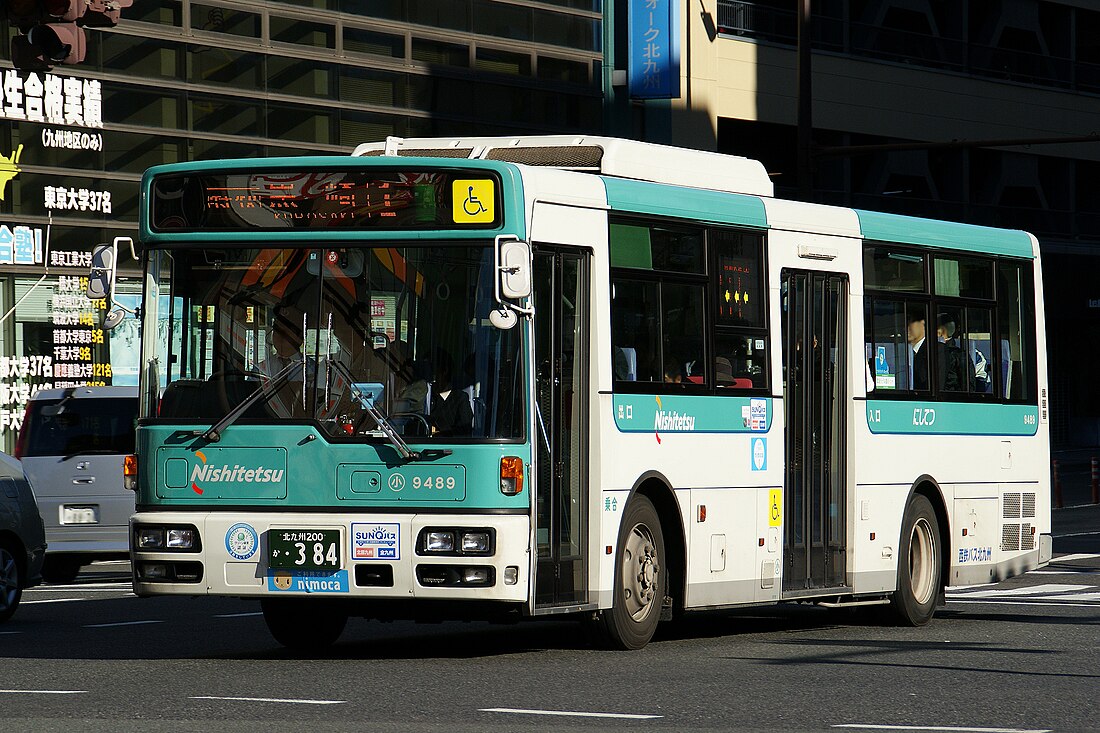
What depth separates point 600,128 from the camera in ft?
122

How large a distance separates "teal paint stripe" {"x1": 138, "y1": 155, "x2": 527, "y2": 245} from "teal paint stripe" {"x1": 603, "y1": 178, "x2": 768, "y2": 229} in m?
1.10

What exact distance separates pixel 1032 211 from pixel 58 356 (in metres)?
29.2

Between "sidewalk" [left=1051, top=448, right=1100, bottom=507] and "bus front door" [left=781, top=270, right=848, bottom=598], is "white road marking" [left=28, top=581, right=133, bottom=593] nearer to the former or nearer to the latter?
"bus front door" [left=781, top=270, right=848, bottom=598]

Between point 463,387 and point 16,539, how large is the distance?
245 inches

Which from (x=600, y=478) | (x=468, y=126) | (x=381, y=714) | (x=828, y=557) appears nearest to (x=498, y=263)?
(x=600, y=478)

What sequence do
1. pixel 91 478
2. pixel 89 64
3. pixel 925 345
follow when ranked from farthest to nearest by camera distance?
pixel 89 64
pixel 91 478
pixel 925 345

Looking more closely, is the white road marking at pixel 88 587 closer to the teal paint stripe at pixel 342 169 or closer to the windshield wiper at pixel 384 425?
the teal paint stripe at pixel 342 169

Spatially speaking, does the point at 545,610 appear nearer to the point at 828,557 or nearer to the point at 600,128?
the point at 828,557

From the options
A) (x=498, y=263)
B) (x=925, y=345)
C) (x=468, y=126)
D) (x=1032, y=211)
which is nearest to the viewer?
(x=498, y=263)

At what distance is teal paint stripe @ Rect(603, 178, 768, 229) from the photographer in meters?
12.6

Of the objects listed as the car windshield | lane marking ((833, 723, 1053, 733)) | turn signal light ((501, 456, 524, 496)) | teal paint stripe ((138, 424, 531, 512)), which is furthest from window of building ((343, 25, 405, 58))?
lane marking ((833, 723, 1053, 733))

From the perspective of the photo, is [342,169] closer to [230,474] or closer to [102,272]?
[102,272]

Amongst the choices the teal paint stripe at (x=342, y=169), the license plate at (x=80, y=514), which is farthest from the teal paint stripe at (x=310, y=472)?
the license plate at (x=80, y=514)

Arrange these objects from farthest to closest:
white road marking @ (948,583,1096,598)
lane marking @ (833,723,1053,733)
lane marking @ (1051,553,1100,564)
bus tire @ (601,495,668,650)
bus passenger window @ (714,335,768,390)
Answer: lane marking @ (1051,553,1100,564) < white road marking @ (948,583,1096,598) < bus passenger window @ (714,335,768,390) < bus tire @ (601,495,668,650) < lane marking @ (833,723,1053,733)
